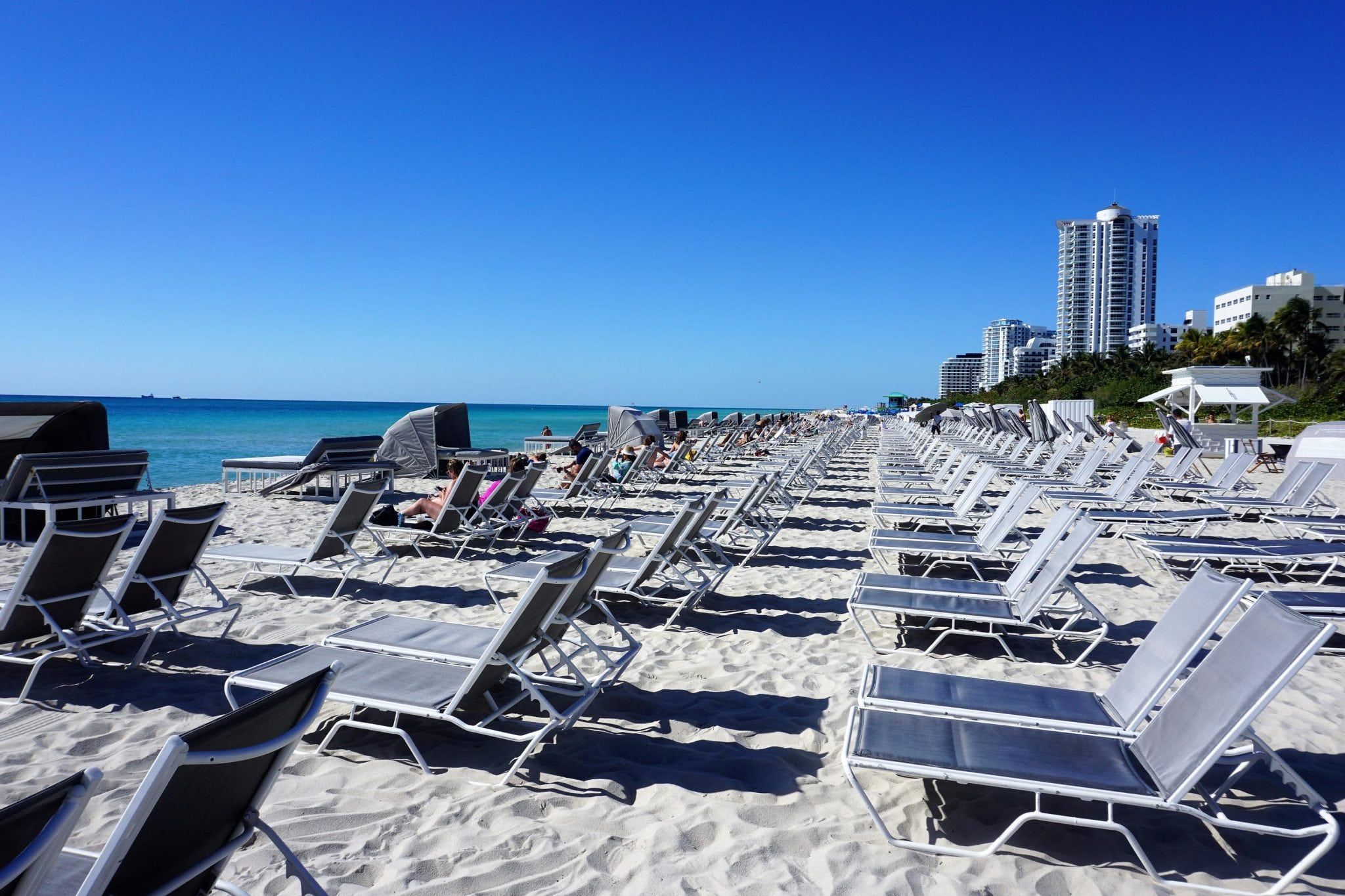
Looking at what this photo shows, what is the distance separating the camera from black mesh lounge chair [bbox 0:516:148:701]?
12.5 ft

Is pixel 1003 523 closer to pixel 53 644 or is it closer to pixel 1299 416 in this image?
pixel 53 644

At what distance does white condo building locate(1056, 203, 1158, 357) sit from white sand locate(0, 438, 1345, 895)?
142 meters

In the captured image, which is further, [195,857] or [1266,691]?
[1266,691]

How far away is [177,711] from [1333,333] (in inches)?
5221

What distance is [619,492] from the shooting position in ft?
41.5

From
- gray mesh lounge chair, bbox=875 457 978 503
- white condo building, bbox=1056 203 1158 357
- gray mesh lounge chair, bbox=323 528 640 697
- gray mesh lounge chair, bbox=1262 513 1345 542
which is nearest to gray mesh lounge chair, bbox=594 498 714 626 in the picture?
gray mesh lounge chair, bbox=323 528 640 697

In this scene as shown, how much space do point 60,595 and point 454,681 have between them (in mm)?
2122

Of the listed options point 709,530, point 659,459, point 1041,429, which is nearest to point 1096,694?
point 709,530

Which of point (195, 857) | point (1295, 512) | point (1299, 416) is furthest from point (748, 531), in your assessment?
point (1299, 416)

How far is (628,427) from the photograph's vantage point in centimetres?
2378

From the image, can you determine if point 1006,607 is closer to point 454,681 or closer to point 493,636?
point 493,636

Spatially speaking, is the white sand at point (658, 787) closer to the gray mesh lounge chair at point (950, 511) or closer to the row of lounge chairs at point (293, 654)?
the row of lounge chairs at point (293, 654)

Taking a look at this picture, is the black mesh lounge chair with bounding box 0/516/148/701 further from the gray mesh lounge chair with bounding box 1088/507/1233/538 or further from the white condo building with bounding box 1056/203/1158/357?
the white condo building with bounding box 1056/203/1158/357

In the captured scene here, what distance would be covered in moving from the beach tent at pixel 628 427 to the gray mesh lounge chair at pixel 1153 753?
65.4 feet
